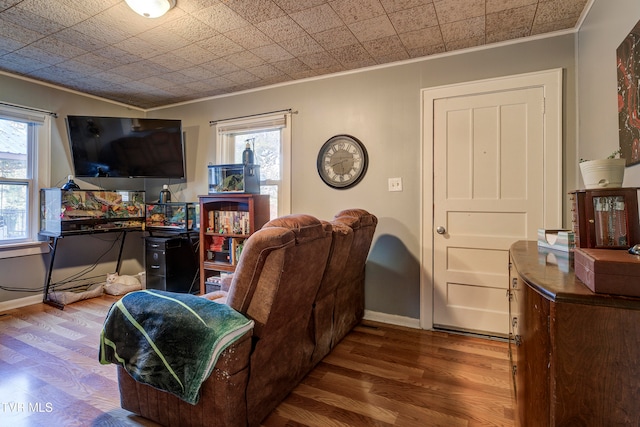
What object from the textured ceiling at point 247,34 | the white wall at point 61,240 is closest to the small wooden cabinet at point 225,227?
the textured ceiling at point 247,34

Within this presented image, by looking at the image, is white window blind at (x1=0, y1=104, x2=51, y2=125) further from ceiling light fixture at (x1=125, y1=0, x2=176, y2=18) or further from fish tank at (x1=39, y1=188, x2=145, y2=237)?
ceiling light fixture at (x1=125, y1=0, x2=176, y2=18)

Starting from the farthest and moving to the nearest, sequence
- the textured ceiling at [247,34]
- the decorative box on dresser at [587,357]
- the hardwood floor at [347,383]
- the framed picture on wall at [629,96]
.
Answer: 1. the textured ceiling at [247,34]
2. the hardwood floor at [347,383]
3. the framed picture on wall at [629,96]
4. the decorative box on dresser at [587,357]

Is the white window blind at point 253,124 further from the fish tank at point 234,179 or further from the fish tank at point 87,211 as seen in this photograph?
the fish tank at point 87,211

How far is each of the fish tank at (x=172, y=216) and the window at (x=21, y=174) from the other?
3.56 feet

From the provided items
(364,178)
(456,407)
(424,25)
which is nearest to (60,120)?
(364,178)

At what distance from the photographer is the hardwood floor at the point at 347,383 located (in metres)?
1.70

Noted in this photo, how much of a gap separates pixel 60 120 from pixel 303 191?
9.56 ft

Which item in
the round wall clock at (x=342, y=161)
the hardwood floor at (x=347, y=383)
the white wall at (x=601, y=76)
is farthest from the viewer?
the round wall clock at (x=342, y=161)

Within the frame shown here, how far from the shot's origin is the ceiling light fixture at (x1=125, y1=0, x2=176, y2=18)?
1.93 m

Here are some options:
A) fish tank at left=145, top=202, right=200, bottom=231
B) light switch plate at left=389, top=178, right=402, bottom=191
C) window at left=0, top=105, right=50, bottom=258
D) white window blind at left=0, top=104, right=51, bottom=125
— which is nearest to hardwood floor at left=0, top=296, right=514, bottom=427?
window at left=0, top=105, right=50, bottom=258

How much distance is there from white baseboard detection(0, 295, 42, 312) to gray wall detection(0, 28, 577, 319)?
2.6 inches

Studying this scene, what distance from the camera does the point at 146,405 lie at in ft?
5.38

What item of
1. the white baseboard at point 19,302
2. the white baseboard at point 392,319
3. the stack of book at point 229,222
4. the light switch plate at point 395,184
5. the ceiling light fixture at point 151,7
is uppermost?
the ceiling light fixture at point 151,7

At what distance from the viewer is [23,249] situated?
11.0 ft
